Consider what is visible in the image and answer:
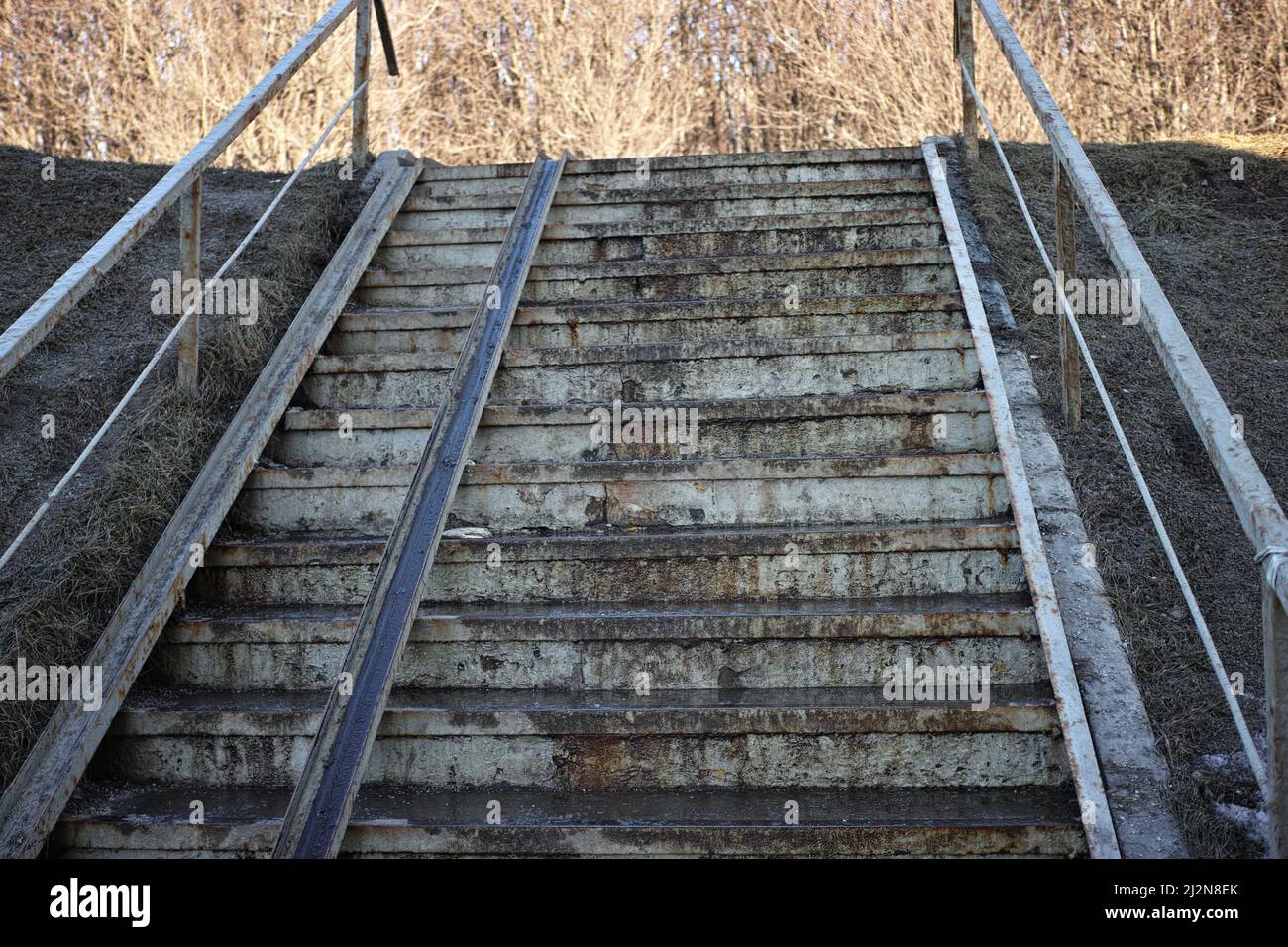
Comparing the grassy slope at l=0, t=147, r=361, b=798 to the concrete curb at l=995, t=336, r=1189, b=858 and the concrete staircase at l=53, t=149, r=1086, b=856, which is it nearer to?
the concrete staircase at l=53, t=149, r=1086, b=856

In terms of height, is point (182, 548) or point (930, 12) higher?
point (930, 12)

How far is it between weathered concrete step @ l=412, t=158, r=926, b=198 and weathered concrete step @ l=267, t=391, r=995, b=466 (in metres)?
2.25

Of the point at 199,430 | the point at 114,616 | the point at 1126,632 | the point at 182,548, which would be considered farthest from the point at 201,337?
the point at 1126,632

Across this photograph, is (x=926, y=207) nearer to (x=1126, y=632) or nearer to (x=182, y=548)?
(x=1126, y=632)

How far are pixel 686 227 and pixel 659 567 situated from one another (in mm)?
2357

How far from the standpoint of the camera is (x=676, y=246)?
16.6 ft

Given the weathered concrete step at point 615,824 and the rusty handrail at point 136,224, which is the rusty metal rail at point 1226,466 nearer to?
the weathered concrete step at point 615,824

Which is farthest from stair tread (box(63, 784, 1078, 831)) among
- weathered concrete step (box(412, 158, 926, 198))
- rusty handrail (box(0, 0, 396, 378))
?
weathered concrete step (box(412, 158, 926, 198))

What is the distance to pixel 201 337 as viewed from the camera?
4.09 meters

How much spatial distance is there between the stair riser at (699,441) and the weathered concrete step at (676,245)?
134 centimetres

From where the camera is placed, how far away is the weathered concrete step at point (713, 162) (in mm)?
5676

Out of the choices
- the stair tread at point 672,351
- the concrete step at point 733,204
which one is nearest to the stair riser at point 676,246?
the concrete step at point 733,204

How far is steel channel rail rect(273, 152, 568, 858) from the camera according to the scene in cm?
243
